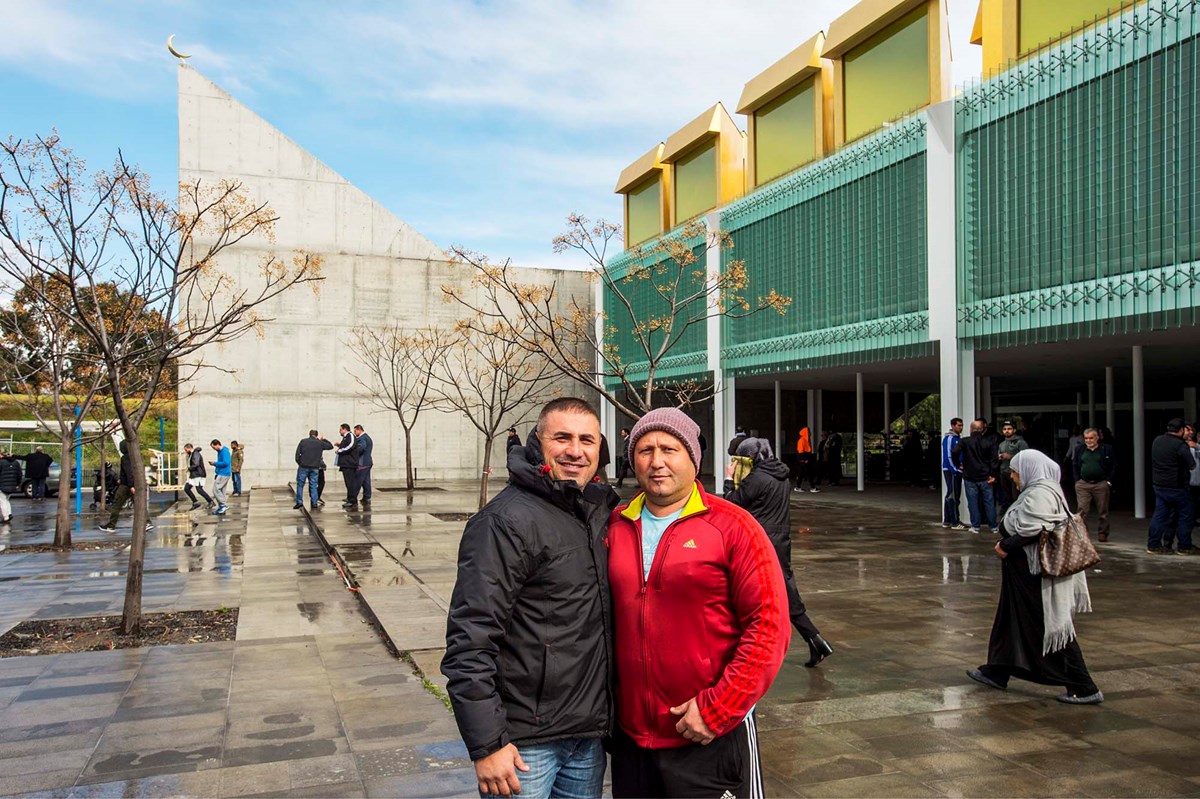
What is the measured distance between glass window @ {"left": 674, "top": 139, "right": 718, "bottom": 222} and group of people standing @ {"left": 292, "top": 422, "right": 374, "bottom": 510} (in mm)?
12067

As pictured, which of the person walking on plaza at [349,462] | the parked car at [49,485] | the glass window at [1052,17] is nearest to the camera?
the glass window at [1052,17]

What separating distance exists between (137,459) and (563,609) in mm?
Result: 7233

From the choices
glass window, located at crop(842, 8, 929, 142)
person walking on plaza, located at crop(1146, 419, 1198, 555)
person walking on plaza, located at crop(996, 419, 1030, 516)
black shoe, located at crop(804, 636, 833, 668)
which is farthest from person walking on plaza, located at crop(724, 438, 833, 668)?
glass window, located at crop(842, 8, 929, 142)

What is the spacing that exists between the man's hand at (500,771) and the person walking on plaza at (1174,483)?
11950mm

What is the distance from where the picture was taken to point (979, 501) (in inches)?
618

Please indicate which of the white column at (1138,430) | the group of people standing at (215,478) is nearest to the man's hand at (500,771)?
the white column at (1138,430)

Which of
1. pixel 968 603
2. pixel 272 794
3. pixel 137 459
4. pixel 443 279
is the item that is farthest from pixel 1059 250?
pixel 443 279

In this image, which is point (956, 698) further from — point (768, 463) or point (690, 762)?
point (690, 762)

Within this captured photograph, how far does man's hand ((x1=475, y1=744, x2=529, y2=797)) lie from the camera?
8.34 ft

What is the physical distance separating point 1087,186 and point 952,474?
5.01 m

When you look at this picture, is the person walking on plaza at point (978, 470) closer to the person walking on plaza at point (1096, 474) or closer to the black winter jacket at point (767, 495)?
the person walking on plaza at point (1096, 474)

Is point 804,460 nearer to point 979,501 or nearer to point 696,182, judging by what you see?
point 696,182

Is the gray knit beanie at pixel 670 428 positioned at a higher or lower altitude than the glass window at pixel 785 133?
lower

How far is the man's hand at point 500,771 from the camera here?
8.34 ft
